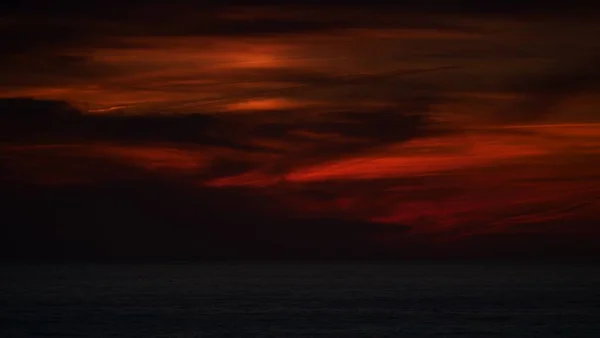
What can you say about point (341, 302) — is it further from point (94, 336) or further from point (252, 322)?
point (94, 336)

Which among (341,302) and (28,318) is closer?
(28,318)

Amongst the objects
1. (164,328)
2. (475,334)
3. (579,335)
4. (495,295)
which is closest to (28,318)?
(164,328)

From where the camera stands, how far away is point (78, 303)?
104 meters

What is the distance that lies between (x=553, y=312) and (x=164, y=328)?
36617 millimetres

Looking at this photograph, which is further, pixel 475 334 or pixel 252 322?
pixel 252 322

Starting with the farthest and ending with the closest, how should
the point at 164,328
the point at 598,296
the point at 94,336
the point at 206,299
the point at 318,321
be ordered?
1. the point at 598,296
2. the point at 206,299
3. the point at 318,321
4. the point at 164,328
5. the point at 94,336

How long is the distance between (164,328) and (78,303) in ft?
103

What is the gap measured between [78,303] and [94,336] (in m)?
35.5

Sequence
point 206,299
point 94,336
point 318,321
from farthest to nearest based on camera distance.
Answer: point 206,299 < point 318,321 < point 94,336

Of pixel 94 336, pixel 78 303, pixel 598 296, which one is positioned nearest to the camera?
pixel 94 336

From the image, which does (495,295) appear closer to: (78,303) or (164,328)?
(78,303)

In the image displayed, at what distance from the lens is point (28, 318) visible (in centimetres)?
8406

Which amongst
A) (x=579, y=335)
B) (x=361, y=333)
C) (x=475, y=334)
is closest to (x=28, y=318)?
(x=361, y=333)

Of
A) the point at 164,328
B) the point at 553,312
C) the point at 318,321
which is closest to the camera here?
the point at 164,328
